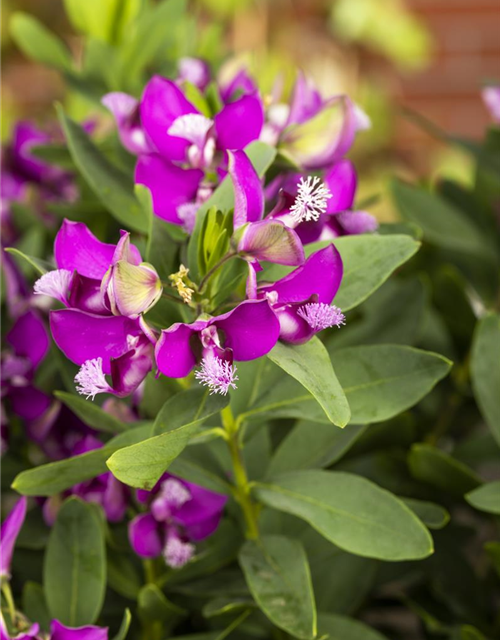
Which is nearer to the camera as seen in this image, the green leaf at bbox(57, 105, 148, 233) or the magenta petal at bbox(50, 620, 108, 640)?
the magenta petal at bbox(50, 620, 108, 640)

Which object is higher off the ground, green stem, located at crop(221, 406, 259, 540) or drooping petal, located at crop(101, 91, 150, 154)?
drooping petal, located at crop(101, 91, 150, 154)

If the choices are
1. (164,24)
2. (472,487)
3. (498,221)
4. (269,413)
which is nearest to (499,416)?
(472,487)

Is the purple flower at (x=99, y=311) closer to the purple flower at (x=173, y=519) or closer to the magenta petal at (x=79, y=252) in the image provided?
the magenta petal at (x=79, y=252)

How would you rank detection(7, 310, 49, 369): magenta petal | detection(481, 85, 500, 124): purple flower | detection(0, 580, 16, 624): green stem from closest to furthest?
detection(0, 580, 16, 624): green stem < detection(7, 310, 49, 369): magenta petal < detection(481, 85, 500, 124): purple flower

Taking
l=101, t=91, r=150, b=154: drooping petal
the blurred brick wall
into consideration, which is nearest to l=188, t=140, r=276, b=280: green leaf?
l=101, t=91, r=150, b=154: drooping petal

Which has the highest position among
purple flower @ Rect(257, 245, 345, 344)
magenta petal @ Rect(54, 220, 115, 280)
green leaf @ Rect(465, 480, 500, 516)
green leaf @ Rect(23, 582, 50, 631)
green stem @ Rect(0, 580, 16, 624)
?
purple flower @ Rect(257, 245, 345, 344)

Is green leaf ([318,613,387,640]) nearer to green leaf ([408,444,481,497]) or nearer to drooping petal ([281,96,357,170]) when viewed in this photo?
green leaf ([408,444,481,497])

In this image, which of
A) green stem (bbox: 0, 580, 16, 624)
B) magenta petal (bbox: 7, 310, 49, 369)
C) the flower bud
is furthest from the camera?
magenta petal (bbox: 7, 310, 49, 369)
